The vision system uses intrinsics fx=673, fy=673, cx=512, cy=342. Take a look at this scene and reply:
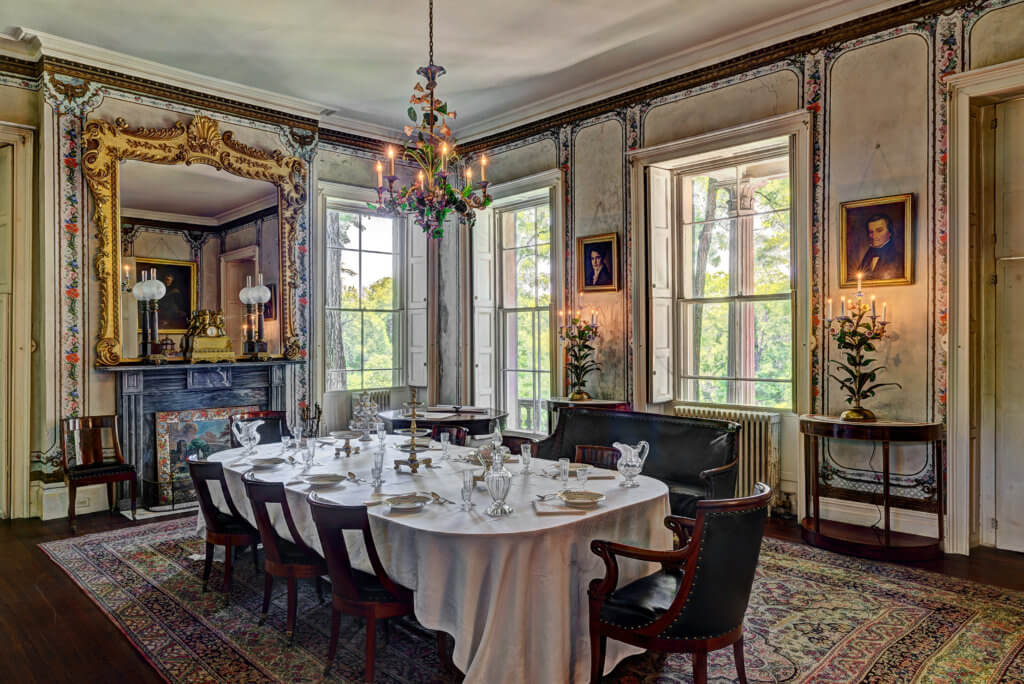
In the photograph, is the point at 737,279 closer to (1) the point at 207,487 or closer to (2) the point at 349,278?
(2) the point at 349,278

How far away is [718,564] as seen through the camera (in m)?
2.28

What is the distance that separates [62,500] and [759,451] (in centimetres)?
539

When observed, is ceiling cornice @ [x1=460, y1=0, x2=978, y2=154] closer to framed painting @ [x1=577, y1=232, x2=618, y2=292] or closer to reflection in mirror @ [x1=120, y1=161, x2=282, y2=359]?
framed painting @ [x1=577, y1=232, x2=618, y2=292]

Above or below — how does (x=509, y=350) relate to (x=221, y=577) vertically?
above

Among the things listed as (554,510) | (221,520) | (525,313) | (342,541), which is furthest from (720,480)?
(525,313)

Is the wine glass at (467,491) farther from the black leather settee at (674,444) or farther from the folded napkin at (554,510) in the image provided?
the black leather settee at (674,444)

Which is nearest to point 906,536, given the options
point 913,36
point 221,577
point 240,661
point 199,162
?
point 913,36

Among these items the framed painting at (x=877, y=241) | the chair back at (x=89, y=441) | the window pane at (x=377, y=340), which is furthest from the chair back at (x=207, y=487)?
the framed painting at (x=877, y=241)

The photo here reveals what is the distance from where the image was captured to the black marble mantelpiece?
17.8 feet

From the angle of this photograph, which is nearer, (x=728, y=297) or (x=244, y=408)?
(x=728, y=297)

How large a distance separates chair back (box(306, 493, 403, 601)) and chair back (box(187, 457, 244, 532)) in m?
Result: 1.18

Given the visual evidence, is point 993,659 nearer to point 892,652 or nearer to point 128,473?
point 892,652

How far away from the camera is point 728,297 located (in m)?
5.62

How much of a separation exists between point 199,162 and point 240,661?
4504 mm
